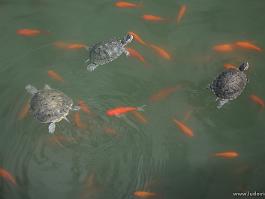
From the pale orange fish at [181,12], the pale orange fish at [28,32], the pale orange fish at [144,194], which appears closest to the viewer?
the pale orange fish at [144,194]

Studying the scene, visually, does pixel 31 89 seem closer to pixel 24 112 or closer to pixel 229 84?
pixel 24 112

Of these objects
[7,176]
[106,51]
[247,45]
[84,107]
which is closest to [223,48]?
[247,45]

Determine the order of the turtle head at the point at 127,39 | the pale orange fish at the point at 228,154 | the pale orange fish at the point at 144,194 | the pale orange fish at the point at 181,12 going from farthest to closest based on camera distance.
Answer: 1. the pale orange fish at the point at 181,12
2. the turtle head at the point at 127,39
3. the pale orange fish at the point at 228,154
4. the pale orange fish at the point at 144,194

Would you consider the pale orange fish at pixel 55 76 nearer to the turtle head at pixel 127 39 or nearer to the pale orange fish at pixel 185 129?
the turtle head at pixel 127 39

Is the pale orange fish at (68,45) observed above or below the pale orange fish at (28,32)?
below

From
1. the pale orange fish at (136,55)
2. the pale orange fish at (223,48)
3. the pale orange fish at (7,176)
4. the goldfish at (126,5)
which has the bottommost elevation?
the pale orange fish at (7,176)

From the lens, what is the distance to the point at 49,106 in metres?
4.58

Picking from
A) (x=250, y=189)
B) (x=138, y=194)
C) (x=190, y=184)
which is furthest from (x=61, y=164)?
(x=250, y=189)

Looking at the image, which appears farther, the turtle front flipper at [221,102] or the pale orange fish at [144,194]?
the turtle front flipper at [221,102]

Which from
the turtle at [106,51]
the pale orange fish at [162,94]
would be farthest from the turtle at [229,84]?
the turtle at [106,51]

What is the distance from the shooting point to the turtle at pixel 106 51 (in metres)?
4.99

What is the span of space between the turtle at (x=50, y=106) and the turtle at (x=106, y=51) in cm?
64

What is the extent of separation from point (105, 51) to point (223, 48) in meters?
1.59

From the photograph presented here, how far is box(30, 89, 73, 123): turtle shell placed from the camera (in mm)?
4586
